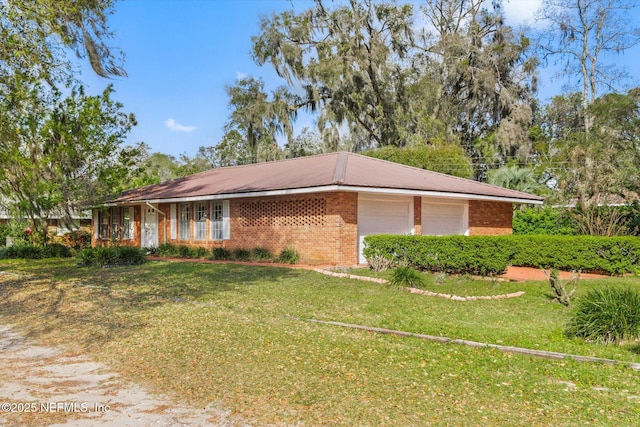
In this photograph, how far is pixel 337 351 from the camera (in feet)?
19.5

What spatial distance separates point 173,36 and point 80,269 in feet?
28.0

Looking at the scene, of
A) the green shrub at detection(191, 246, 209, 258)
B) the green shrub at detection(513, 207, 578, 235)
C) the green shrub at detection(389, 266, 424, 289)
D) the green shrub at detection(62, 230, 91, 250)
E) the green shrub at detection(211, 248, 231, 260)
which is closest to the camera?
the green shrub at detection(389, 266, 424, 289)

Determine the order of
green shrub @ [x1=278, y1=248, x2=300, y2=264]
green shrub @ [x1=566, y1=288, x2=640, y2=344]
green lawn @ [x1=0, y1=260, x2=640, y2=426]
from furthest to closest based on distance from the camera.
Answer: green shrub @ [x1=278, y1=248, x2=300, y2=264] → green shrub @ [x1=566, y1=288, x2=640, y2=344] → green lawn @ [x1=0, y1=260, x2=640, y2=426]

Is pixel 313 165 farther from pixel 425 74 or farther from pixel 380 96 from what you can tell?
pixel 425 74

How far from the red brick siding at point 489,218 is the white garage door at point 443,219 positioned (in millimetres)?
397

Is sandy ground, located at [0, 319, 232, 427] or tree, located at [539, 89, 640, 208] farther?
tree, located at [539, 89, 640, 208]

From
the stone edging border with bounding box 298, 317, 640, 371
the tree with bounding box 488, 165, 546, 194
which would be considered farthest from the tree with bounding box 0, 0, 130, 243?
the tree with bounding box 488, 165, 546, 194

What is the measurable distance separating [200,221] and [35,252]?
7.23 m

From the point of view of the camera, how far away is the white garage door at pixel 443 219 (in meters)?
17.7

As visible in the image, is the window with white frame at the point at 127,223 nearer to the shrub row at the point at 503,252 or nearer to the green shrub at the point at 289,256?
the green shrub at the point at 289,256

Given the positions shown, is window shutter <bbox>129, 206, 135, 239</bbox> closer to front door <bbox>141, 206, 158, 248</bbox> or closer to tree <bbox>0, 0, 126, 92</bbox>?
front door <bbox>141, 206, 158, 248</bbox>

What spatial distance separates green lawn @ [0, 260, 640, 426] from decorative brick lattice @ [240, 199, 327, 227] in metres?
4.32

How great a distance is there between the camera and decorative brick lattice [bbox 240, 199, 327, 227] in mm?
15414

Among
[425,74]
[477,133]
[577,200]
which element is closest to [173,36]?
[577,200]
